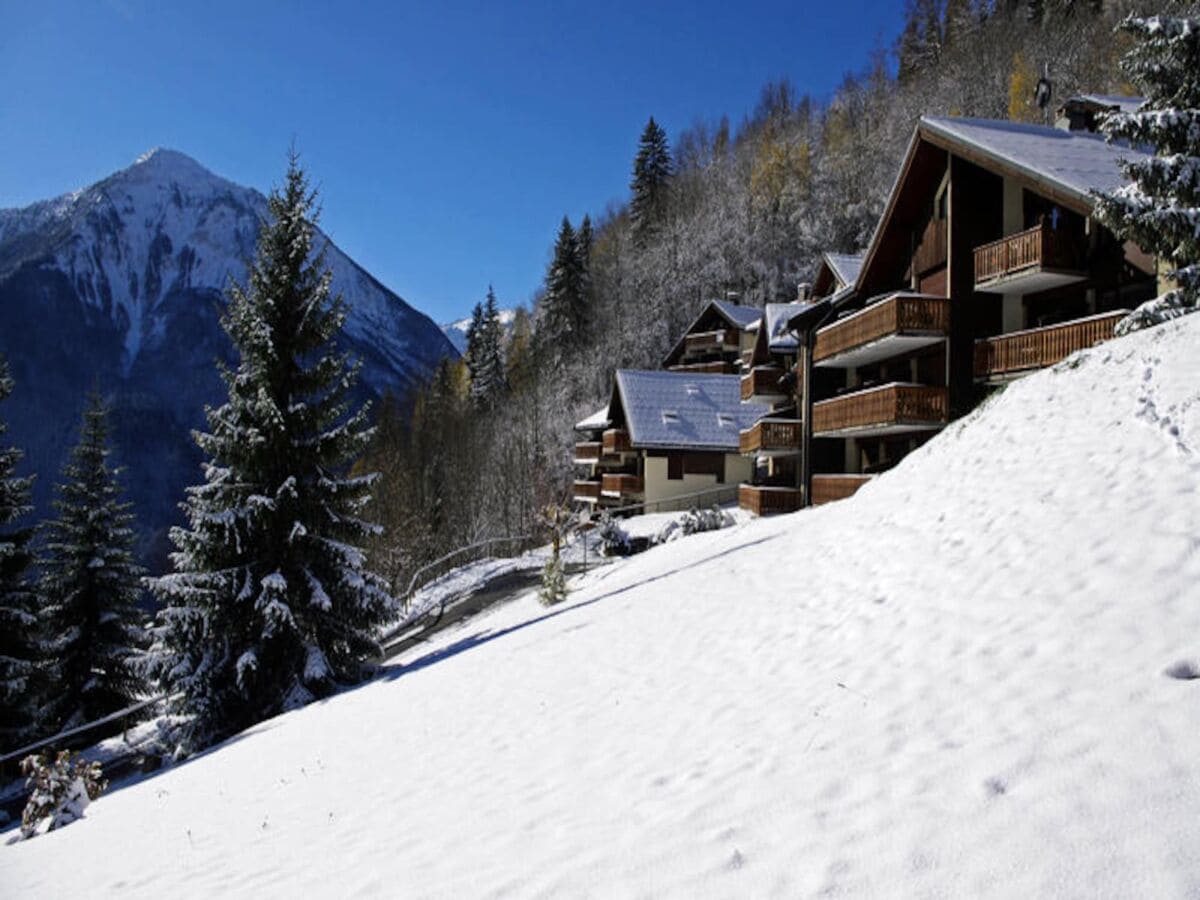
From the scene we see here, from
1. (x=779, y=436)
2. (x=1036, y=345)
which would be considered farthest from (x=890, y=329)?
(x=779, y=436)

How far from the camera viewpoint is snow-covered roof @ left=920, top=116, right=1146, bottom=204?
15664 millimetres

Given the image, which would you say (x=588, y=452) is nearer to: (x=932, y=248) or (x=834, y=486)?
(x=834, y=486)

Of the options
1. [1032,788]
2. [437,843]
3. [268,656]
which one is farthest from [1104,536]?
[268,656]

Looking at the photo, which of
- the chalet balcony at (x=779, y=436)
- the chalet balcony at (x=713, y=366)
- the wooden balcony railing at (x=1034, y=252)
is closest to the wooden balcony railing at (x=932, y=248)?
the wooden balcony railing at (x=1034, y=252)

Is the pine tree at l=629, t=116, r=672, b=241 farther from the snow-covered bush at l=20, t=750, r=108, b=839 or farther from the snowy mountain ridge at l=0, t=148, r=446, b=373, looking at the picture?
the snowy mountain ridge at l=0, t=148, r=446, b=373

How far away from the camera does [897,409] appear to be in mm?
19188

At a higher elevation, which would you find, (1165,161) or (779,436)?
(1165,161)

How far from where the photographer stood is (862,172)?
7081cm

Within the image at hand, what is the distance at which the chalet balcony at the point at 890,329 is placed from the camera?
19.2 m

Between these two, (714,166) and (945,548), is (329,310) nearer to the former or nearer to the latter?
(945,548)

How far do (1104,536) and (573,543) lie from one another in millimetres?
24078

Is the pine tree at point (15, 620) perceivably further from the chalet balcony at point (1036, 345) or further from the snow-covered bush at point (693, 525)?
the chalet balcony at point (1036, 345)

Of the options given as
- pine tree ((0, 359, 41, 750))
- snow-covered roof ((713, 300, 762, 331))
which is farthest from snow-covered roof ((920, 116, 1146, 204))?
snow-covered roof ((713, 300, 762, 331))

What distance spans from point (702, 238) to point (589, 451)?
37.1 m
